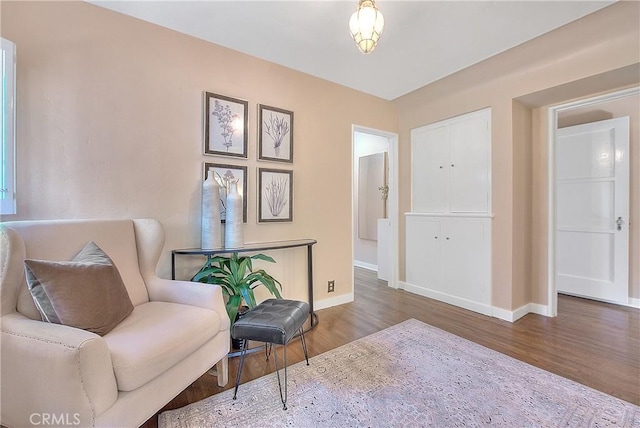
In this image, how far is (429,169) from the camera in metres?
3.37

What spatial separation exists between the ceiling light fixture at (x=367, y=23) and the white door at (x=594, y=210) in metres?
2.73

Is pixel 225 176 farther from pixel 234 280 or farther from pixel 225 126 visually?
pixel 234 280

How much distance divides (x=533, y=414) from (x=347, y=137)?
8.87 ft

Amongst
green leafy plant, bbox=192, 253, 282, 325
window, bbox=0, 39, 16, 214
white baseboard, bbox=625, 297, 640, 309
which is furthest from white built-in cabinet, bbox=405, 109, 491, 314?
window, bbox=0, 39, 16, 214

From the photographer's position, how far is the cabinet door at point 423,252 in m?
3.27

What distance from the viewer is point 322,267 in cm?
298

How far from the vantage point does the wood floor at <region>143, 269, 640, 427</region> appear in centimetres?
172

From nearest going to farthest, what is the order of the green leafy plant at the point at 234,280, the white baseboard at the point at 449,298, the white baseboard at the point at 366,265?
the green leafy plant at the point at 234,280 < the white baseboard at the point at 449,298 < the white baseboard at the point at 366,265

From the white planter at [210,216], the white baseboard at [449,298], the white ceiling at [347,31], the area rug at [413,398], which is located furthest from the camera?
the white baseboard at [449,298]

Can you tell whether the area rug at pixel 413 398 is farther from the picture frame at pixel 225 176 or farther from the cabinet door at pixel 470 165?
the cabinet door at pixel 470 165

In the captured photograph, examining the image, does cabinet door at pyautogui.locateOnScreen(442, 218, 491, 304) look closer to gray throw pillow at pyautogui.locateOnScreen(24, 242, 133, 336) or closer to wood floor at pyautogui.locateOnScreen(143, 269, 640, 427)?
wood floor at pyautogui.locateOnScreen(143, 269, 640, 427)

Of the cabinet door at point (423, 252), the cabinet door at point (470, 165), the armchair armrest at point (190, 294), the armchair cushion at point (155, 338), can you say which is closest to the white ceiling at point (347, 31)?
the cabinet door at point (470, 165)

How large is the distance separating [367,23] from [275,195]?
161cm

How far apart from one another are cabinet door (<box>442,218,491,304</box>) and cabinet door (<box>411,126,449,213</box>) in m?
0.31
